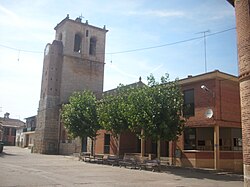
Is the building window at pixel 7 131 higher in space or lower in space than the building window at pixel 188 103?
lower

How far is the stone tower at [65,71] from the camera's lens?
4738 cm

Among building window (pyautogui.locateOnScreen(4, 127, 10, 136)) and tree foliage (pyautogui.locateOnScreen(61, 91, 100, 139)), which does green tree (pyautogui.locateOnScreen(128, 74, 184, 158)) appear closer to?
tree foliage (pyautogui.locateOnScreen(61, 91, 100, 139))

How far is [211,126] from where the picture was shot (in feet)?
75.9

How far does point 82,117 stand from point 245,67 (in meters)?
22.8

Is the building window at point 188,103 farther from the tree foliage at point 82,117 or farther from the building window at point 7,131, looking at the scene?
the building window at point 7,131

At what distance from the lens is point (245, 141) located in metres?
11.6

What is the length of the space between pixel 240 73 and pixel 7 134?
277 feet

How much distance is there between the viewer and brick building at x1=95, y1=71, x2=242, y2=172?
75.2ft

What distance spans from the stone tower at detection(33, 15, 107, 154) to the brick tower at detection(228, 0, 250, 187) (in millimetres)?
38558

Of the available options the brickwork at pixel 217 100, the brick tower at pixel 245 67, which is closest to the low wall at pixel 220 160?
the brickwork at pixel 217 100

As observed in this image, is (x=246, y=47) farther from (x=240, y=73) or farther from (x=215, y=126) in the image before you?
(x=215, y=126)

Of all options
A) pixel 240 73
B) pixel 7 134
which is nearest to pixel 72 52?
pixel 240 73

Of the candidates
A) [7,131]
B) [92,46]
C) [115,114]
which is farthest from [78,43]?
[7,131]

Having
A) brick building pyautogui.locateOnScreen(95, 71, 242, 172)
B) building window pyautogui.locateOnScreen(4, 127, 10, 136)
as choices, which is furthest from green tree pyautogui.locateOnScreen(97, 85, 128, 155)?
building window pyautogui.locateOnScreen(4, 127, 10, 136)
